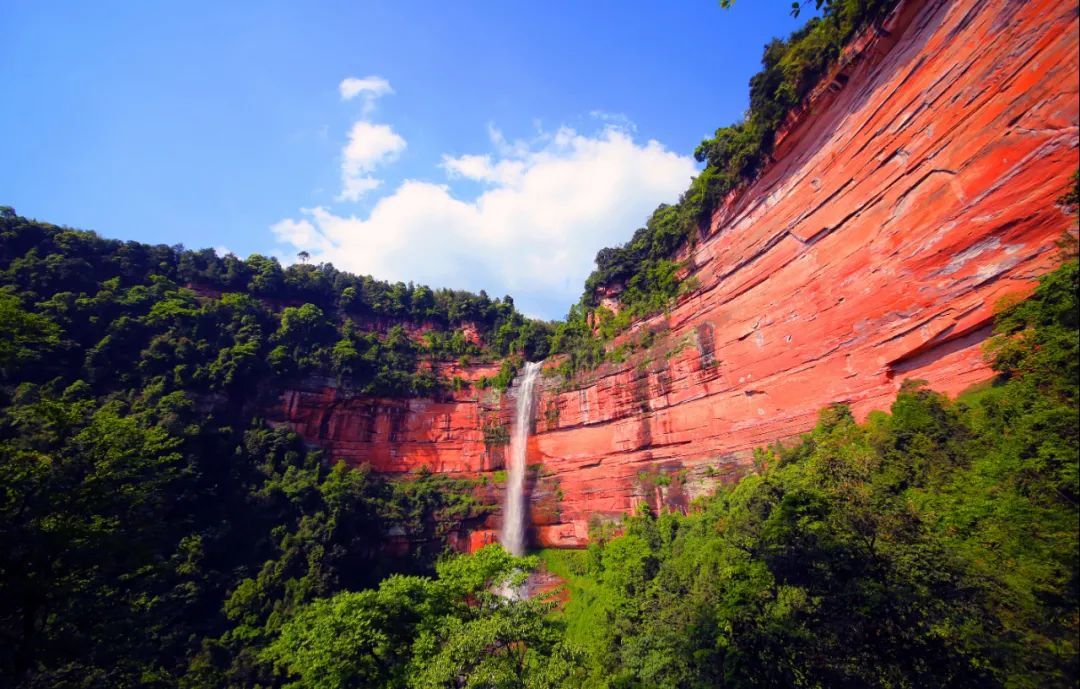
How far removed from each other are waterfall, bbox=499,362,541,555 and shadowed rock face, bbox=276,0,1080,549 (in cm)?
271

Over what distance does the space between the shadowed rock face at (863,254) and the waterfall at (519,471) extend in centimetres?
271

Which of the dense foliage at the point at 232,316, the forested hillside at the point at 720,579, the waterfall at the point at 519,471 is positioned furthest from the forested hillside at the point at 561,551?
the waterfall at the point at 519,471

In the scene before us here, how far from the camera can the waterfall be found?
32.5 meters

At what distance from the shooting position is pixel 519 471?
114 ft

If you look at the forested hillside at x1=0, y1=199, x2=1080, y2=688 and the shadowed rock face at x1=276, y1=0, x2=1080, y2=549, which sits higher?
the shadowed rock face at x1=276, y1=0, x2=1080, y2=549

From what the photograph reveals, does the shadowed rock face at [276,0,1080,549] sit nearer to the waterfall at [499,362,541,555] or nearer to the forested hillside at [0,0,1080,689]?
the forested hillside at [0,0,1080,689]

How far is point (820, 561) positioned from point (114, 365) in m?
35.5

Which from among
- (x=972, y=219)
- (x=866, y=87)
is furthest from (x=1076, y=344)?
(x=866, y=87)

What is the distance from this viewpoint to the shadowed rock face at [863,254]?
1218 cm

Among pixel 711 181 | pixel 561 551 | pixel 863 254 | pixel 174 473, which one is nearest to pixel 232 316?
pixel 174 473

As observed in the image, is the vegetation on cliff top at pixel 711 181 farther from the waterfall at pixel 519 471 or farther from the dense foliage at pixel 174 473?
the dense foliage at pixel 174 473

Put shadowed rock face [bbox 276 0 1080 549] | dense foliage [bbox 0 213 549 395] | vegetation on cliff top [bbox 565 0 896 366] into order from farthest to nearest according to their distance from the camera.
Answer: dense foliage [bbox 0 213 549 395] < vegetation on cliff top [bbox 565 0 896 366] < shadowed rock face [bbox 276 0 1080 549]

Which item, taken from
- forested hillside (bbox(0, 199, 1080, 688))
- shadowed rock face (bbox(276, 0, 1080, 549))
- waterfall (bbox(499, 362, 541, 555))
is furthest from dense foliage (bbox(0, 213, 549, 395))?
shadowed rock face (bbox(276, 0, 1080, 549))

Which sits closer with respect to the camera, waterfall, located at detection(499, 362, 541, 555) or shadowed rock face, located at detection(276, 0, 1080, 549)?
shadowed rock face, located at detection(276, 0, 1080, 549)
